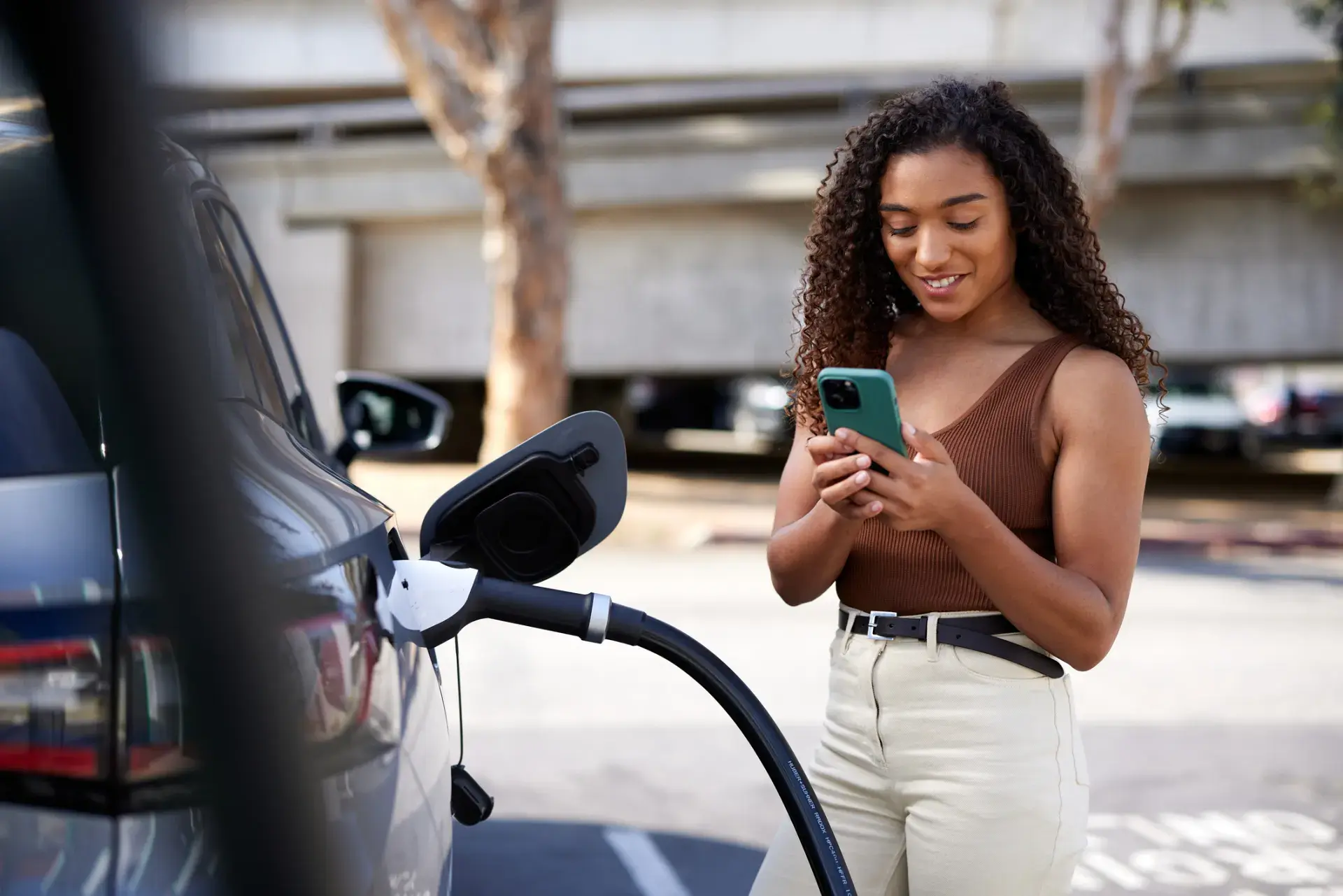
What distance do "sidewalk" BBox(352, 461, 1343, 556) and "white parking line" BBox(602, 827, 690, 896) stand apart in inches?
253

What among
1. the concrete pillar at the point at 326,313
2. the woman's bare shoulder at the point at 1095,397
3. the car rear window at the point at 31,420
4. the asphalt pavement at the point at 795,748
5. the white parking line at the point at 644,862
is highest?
the car rear window at the point at 31,420

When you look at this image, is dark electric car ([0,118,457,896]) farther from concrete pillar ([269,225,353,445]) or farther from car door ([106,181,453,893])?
concrete pillar ([269,225,353,445])

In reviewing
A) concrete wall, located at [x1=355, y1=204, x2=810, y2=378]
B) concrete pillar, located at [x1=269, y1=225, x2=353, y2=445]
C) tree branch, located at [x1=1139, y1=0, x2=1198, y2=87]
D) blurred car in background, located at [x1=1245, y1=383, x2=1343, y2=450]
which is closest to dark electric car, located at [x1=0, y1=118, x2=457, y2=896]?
tree branch, located at [x1=1139, y1=0, x2=1198, y2=87]

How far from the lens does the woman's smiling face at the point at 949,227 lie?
80.5 inches

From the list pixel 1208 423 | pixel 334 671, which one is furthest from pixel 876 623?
pixel 1208 423

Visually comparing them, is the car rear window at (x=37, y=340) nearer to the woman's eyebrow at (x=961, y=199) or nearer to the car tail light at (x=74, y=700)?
the car tail light at (x=74, y=700)

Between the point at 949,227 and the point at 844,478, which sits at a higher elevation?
the point at 949,227

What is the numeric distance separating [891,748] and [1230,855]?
3.17m

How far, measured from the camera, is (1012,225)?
82.7 inches

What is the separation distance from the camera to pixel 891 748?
204cm

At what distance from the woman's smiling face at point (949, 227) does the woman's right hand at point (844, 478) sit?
0.36 metres

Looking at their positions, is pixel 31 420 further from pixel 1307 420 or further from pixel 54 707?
pixel 1307 420

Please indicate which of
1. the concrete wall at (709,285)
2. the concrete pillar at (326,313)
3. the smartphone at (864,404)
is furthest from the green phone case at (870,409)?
the concrete pillar at (326,313)

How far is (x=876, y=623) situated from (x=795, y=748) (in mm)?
4063
